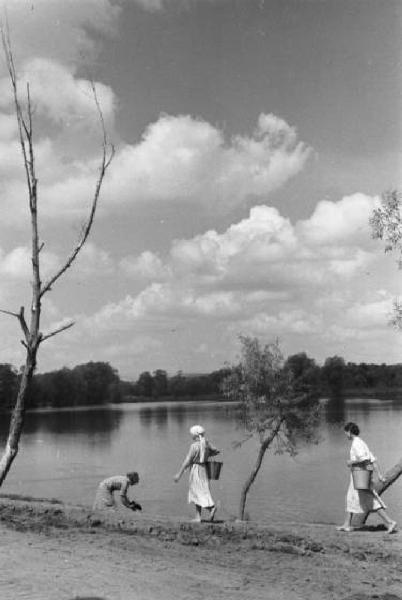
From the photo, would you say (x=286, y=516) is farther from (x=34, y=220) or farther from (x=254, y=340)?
(x=34, y=220)

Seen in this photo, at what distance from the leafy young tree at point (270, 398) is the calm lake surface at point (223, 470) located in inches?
46.5

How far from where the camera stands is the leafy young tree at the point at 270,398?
26.8 m

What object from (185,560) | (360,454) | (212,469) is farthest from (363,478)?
(185,560)

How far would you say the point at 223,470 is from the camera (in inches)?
1705

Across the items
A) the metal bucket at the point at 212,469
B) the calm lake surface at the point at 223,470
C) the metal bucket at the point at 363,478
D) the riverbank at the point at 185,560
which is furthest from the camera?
the calm lake surface at the point at 223,470

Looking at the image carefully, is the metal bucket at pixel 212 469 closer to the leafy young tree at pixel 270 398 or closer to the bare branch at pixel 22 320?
the bare branch at pixel 22 320

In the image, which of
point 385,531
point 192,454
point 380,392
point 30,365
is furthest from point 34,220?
point 380,392

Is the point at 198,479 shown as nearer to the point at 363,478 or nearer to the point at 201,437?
the point at 201,437

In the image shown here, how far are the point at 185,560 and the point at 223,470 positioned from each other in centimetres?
3577

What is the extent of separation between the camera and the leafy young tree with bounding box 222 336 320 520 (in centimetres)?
2678

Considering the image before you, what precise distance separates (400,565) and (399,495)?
24054 mm

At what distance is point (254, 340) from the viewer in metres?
→ 27.5

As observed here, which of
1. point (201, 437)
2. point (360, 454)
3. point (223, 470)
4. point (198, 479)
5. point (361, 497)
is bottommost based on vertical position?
point (223, 470)

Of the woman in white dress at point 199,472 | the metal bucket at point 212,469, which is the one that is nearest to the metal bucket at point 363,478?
the metal bucket at point 212,469
